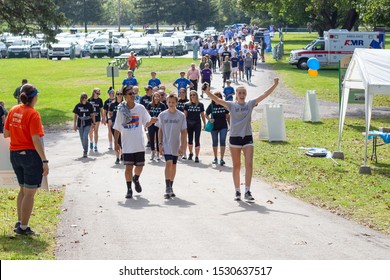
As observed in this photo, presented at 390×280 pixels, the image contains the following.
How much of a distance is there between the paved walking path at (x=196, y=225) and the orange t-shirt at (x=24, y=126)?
137 cm

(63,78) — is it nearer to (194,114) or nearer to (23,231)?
(194,114)

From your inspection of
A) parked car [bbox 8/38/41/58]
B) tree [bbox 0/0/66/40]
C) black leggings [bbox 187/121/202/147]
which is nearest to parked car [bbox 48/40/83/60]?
parked car [bbox 8/38/41/58]

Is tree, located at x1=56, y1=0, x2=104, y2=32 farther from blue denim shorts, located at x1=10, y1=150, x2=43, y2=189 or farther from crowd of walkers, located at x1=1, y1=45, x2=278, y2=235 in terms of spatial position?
blue denim shorts, located at x1=10, y1=150, x2=43, y2=189

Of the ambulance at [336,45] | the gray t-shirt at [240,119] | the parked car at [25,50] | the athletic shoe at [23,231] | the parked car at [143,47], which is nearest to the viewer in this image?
the athletic shoe at [23,231]

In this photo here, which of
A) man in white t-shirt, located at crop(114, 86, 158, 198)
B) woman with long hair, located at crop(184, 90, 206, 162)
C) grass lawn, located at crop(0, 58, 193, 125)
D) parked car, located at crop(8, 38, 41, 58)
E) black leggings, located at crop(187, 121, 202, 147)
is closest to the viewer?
man in white t-shirt, located at crop(114, 86, 158, 198)

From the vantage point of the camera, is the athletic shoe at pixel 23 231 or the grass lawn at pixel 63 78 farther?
the grass lawn at pixel 63 78

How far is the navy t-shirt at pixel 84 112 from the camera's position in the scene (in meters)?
19.6

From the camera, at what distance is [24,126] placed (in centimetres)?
973

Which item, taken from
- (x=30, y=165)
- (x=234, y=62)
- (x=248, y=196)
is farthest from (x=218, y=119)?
(x=234, y=62)

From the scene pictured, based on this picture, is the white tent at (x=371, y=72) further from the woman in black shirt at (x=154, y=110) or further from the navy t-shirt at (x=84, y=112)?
the navy t-shirt at (x=84, y=112)

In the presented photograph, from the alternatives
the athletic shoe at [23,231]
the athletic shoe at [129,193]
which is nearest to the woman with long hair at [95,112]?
the athletic shoe at [129,193]

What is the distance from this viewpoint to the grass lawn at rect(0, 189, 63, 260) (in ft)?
30.1

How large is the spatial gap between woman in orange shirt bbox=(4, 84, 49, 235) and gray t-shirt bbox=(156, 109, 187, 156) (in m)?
3.96

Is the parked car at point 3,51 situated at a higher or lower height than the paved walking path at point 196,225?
lower
